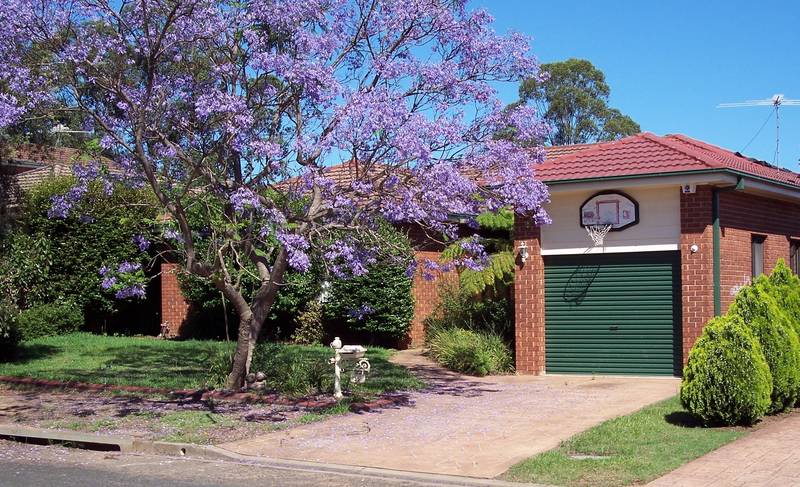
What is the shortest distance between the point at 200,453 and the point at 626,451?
16.1 feet

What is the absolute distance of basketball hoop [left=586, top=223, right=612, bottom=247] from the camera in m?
16.5

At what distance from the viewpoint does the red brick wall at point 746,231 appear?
52.1 feet

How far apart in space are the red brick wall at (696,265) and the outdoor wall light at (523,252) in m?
2.83

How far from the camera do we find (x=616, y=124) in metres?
51.0

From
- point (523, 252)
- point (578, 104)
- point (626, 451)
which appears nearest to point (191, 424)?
point (626, 451)

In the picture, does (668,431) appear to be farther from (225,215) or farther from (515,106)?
(225,215)

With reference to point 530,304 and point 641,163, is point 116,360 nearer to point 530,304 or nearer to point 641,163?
point 530,304

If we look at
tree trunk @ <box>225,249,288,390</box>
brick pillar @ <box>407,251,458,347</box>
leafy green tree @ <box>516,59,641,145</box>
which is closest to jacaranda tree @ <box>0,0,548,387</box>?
tree trunk @ <box>225,249,288,390</box>

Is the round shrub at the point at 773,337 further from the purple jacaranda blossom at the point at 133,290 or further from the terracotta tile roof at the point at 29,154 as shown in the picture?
the terracotta tile roof at the point at 29,154

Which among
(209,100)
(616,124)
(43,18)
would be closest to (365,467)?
(209,100)

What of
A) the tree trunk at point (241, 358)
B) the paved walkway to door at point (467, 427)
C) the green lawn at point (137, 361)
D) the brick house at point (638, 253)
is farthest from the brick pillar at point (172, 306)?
the brick house at point (638, 253)

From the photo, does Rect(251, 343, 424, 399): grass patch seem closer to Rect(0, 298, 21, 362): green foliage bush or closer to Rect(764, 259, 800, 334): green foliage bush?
Rect(0, 298, 21, 362): green foliage bush

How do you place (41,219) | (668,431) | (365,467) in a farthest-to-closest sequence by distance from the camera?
(41,219)
(668,431)
(365,467)

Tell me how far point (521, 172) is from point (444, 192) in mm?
1510
